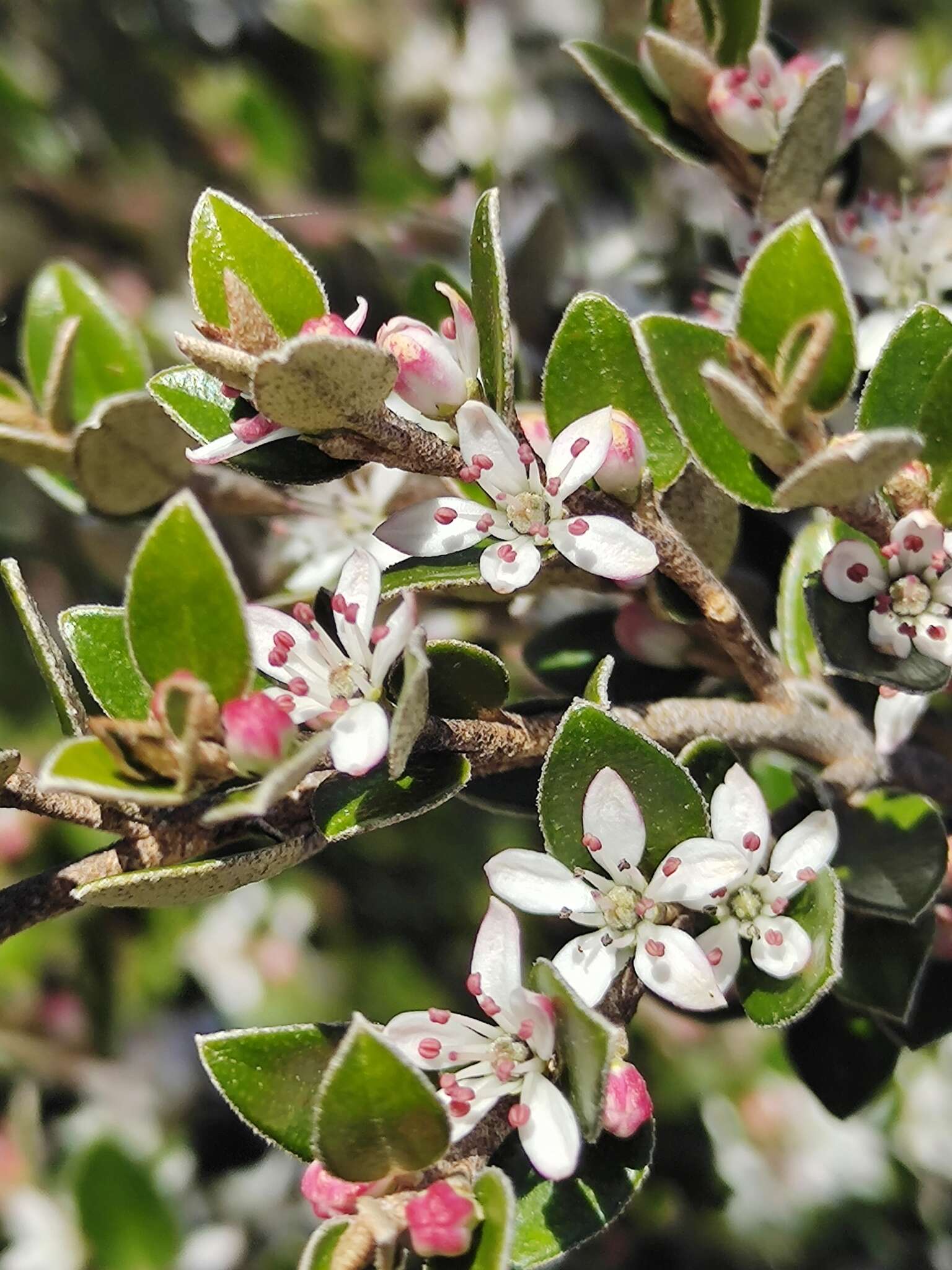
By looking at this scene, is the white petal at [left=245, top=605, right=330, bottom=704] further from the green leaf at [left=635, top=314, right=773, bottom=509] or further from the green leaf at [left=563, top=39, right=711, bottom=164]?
the green leaf at [left=563, top=39, right=711, bottom=164]

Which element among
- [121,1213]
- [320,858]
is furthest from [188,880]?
[320,858]

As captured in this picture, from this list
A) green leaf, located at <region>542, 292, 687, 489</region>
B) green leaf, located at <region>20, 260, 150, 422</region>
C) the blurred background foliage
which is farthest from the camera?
the blurred background foliage

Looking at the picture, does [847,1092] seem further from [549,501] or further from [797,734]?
[549,501]

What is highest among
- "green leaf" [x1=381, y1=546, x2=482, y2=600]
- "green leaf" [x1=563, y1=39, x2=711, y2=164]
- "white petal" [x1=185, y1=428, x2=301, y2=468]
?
"green leaf" [x1=563, y1=39, x2=711, y2=164]

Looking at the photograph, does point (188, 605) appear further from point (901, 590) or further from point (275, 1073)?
point (901, 590)

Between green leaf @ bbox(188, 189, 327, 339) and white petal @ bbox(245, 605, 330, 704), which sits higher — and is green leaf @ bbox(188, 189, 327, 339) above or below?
above

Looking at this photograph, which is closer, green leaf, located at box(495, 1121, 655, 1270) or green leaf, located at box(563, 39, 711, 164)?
green leaf, located at box(495, 1121, 655, 1270)

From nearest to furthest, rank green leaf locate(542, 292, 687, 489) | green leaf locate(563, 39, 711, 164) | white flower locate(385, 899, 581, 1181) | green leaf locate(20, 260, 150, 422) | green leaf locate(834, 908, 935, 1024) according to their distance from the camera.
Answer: white flower locate(385, 899, 581, 1181) → green leaf locate(542, 292, 687, 489) → green leaf locate(834, 908, 935, 1024) → green leaf locate(563, 39, 711, 164) → green leaf locate(20, 260, 150, 422)

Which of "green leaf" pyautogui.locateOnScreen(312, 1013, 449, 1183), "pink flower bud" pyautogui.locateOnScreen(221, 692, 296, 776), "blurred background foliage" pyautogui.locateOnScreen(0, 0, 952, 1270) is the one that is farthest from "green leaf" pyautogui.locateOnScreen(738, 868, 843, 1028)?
"blurred background foliage" pyautogui.locateOnScreen(0, 0, 952, 1270)
